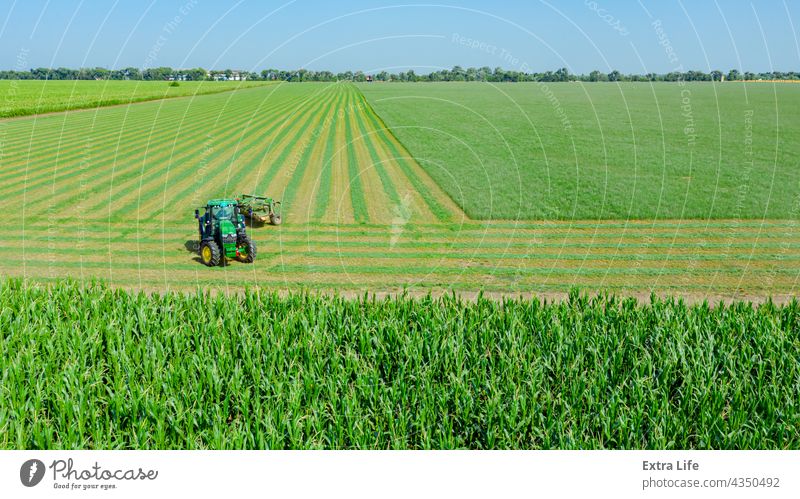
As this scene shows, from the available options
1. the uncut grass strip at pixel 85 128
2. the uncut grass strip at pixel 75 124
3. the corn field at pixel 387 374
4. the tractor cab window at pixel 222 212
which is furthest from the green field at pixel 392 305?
the uncut grass strip at pixel 75 124

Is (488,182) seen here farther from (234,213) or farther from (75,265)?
(75,265)

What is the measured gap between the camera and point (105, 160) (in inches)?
1705

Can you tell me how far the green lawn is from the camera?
1320 inches

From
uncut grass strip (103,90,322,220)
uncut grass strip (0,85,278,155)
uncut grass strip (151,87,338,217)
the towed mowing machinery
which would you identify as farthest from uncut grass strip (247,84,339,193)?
A: uncut grass strip (0,85,278,155)

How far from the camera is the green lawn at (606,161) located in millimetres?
33531

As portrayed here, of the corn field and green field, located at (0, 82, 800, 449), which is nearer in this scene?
the corn field

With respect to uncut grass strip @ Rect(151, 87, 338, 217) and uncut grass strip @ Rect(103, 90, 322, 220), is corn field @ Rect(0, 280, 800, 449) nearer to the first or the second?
uncut grass strip @ Rect(103, 90, 322, 220)

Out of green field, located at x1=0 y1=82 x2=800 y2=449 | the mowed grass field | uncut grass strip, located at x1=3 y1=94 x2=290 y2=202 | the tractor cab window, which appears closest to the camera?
green field, located at x1=0 y1=82 x2=800 y2=449

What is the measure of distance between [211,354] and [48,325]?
186 inches

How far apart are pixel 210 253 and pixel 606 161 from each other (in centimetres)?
3487

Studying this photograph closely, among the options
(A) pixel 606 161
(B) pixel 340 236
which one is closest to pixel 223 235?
(B) pixel 340 236

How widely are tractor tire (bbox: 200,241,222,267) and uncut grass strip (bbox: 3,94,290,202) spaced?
660 inches
